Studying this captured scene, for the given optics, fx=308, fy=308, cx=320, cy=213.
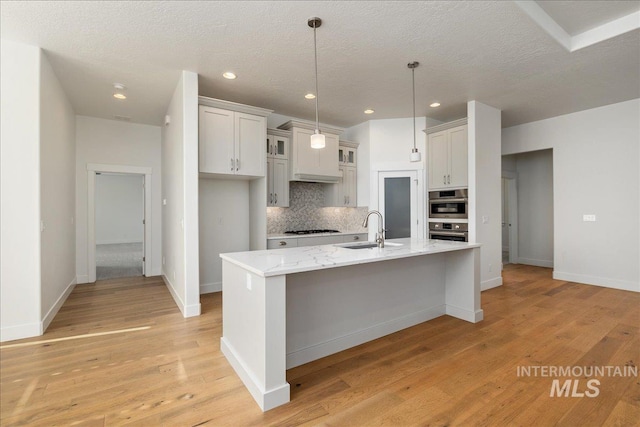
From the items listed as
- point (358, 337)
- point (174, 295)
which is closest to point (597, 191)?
point (358, 337)

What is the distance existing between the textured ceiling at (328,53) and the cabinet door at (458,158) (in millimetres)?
484

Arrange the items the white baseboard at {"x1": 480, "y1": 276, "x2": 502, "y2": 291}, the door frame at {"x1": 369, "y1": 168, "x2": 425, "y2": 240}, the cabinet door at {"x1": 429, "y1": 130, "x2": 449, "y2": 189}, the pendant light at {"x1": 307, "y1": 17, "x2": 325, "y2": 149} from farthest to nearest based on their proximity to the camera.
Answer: the door frame at {"x1": 369, "y1": 168, "x2": 425, "y2": 240}, the cabinet door at {"x1": 429, "y1": 130, "x2": 449, "y2": 189}, the white baseboard at {"x1": 480, "y1": 276, "x2": 502, "y2": 291}, the pendant light at {"x1": 307, "y1": 17, "x2": 325, "y2": 149}

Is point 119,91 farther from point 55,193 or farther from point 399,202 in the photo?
point 399,202

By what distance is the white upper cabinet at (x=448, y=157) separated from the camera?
16.4 feet

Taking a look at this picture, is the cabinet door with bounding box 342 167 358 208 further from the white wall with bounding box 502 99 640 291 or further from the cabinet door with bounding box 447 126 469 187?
the white wall with bounding box 502 99 640 291

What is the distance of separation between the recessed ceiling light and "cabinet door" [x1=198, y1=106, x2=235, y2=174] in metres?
1.11

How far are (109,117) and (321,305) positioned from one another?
17.2ft

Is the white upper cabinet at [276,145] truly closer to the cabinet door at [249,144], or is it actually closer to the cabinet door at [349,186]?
the cabinet door at [249,144]

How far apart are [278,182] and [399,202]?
227 centimetres

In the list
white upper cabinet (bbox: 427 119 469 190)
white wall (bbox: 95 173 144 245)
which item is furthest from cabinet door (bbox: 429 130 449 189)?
white wall (bbox: 95 173 144 245)

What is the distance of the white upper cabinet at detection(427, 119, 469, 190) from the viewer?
16.4ft

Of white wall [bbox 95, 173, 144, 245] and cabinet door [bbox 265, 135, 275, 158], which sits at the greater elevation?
cabinet door [bbox 265, 135, 275, 158]

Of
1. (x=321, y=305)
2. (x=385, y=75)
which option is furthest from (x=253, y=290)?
(x=385, y=75)

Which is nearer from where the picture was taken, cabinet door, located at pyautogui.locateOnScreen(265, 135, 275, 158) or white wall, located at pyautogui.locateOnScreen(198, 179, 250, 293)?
white wall, located at pyautogui.locateOnScreen(198, 179, 250, 293)
